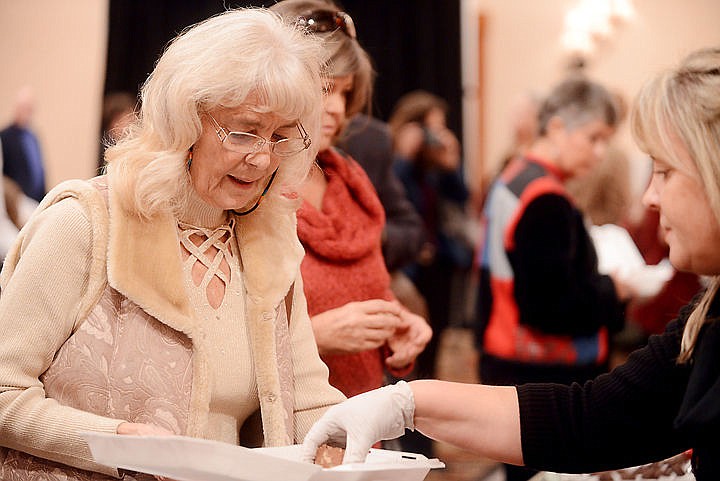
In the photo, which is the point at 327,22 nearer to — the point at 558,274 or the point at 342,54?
→ the point at 342,54

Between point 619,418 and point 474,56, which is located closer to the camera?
point 619,418

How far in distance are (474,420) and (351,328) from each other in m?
0.38

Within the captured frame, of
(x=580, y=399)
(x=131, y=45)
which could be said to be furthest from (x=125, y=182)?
(x=131, y=45)

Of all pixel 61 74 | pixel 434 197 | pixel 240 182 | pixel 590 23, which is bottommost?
pixel 434 197

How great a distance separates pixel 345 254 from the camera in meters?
2.07

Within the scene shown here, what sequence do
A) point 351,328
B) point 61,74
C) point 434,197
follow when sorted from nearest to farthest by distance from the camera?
point 351,328 → point 61,74 → point 434,197

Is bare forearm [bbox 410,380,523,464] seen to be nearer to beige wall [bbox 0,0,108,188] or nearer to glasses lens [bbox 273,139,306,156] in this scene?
glasses lens [bbox 273,139,306,156]

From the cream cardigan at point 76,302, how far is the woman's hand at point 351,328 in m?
0.27

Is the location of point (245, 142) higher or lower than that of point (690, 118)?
lower

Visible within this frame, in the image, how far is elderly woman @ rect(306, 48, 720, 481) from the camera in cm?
140

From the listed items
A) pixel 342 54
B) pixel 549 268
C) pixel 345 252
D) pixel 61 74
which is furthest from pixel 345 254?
pixel 61 74

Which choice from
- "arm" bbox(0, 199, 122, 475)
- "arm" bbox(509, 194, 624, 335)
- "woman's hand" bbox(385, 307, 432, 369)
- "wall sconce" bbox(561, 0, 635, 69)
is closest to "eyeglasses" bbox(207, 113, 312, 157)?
"arm" bbox(0, 199, 122, 475)

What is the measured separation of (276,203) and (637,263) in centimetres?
214

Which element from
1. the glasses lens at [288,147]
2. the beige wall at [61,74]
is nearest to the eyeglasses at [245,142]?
the glasses lens at [288,147]
